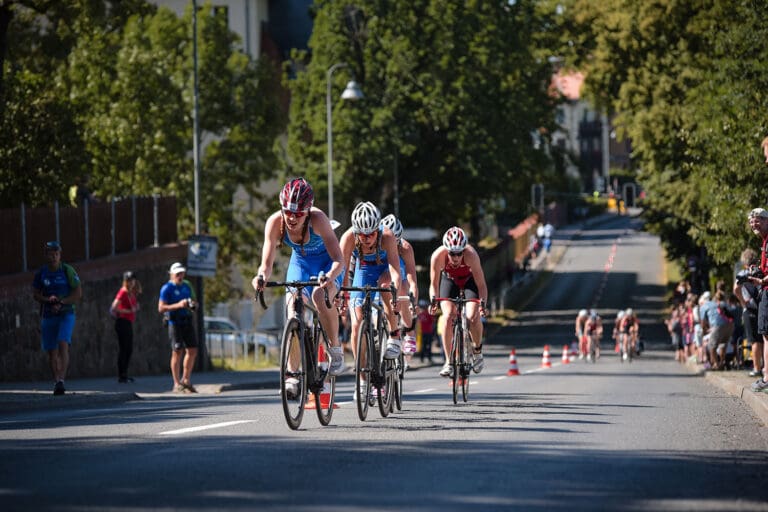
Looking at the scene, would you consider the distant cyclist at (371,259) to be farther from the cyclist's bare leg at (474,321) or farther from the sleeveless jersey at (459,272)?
the cyclist's bare leg at (474,321)

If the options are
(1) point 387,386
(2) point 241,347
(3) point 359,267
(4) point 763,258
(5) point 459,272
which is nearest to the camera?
(1) point 387,386

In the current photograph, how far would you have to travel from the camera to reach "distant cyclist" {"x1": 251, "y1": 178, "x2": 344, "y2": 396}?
41.8ft

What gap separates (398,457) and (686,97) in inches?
1577

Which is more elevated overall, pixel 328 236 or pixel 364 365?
pixel 328 236

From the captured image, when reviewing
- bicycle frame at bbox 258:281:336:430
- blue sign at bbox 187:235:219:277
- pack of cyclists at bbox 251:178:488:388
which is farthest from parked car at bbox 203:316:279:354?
bicycle frame at bbox 258:281:336:430

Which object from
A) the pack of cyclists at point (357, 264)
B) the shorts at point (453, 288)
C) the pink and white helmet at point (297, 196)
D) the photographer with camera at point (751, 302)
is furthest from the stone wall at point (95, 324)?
the pink and white helmet at point (297, 196)

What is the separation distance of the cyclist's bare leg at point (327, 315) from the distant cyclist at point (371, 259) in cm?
56

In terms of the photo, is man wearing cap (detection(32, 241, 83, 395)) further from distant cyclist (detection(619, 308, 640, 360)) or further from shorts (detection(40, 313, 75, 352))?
distant cyclist (detection(619, 308, 640, 360))

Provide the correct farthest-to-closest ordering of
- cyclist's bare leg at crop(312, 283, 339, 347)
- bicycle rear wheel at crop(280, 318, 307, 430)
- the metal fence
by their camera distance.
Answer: the metal fence, cyclist's bare leg at crop(312, 283, 339, 347), bicycle rear wheel at crop(280, 318, 307, 430)

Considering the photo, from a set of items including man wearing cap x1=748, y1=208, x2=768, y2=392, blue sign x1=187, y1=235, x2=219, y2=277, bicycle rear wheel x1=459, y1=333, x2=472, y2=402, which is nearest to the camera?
man wearing cap x1=748, y1=208, x2=768, y2=392

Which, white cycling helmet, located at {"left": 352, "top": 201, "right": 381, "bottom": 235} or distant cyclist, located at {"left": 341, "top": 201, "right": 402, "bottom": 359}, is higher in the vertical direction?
white cycling helmet, located at {"left": 352, "top": 201, "right": 381, "bottom": 235}

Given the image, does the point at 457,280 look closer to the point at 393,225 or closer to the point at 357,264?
the point at 393,225

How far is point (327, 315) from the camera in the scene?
13.4 meters

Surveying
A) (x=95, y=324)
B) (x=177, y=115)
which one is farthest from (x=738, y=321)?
(x=177, y=115)
